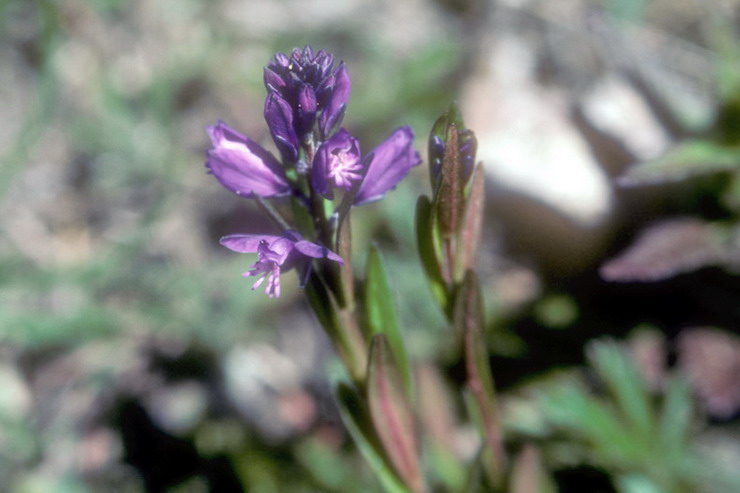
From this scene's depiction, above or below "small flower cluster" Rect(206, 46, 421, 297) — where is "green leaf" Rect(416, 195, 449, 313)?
below

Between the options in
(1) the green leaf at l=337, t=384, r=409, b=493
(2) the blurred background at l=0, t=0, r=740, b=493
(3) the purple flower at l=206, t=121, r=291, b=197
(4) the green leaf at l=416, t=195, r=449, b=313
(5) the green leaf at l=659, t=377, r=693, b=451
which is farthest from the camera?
(2) the blurred background at l=0, t=0, r=740, b=493

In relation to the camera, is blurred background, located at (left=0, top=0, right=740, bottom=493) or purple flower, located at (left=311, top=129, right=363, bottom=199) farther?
blurred background, located at (left=0, top=0, right=740, bottom=493)

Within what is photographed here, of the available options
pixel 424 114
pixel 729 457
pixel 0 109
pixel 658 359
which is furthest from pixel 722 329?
pixel 0 109

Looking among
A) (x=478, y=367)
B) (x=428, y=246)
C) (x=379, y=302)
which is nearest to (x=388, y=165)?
(x=428, y=246)

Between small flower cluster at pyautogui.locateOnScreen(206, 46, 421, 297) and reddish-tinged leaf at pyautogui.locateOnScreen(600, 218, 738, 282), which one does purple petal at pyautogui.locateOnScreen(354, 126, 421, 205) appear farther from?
reddish-tinged leaf at pyautogui.locateOnScreen(600, 218, 738, 282)

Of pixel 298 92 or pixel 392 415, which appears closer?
pixel 298 92

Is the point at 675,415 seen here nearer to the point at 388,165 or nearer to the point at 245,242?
the point at 388,165

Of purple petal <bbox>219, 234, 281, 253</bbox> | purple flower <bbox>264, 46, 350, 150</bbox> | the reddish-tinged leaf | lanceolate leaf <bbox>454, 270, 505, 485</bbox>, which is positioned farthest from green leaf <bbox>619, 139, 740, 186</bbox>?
Answer: purple petal <bbox>219, 234, 281, 253</bbox>

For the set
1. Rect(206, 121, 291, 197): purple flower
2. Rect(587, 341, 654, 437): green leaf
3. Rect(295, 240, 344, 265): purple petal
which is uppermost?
Rect(206, 121, 291, 197): purple flower

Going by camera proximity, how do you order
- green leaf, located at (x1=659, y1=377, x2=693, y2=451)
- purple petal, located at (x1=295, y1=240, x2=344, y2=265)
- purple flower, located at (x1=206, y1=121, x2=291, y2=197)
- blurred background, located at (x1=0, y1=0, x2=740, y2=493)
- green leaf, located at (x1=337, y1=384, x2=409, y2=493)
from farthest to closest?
blurred background, located at (x1=0, y1=0, x2=740, y2=493) < green leaf, located at (x1=659, y1=377, x2=693, y2=451) < green leaf, located at (x1=337, y1=384, x2=409, y2=493) < purple flower, located at (x1=206, y1=121, x2=291, y2=197) < purple petal, located at (x1=295, y1=240, x2=344, y2=265)
